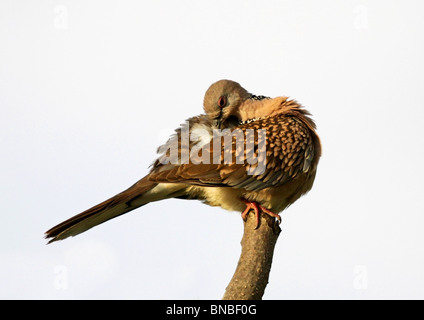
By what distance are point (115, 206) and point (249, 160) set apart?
116 cm

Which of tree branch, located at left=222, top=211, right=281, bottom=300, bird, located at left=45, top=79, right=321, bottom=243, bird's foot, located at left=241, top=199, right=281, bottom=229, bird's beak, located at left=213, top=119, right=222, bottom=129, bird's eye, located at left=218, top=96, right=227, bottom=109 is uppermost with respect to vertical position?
bird's eye, located at left=218, top=96, right=227, bottom=109

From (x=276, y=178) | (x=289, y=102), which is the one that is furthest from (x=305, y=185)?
(x=289, y=102)

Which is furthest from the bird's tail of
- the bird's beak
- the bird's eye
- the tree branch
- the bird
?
the bird's eye

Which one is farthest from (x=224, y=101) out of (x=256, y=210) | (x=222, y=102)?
(x=256, y=210)

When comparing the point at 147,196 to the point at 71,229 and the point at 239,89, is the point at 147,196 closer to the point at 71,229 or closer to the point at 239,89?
Result: the point at 71,229

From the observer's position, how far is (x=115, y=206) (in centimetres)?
580

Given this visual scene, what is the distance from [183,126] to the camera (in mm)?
6355

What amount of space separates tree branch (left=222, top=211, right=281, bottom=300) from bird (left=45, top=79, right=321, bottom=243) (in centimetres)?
29

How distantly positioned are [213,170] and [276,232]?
73 cm

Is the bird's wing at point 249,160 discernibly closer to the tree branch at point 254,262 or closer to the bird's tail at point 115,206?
the bird's tail at point 115,206

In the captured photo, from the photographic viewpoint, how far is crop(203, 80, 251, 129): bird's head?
6695 millimetres

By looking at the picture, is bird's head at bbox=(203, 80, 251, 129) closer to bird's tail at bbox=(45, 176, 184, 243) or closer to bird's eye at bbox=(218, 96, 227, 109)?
bird's eye at bbox=(218, 96, 227, 109)

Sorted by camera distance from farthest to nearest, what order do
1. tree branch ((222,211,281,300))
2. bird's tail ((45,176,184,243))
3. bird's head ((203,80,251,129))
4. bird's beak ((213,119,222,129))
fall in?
bird's head ((203,80,251,129)) < bird's beak ((213,119,222,129)) < bird's tail ((45,176,184,243)) < tree branch ((222,211,281,300))

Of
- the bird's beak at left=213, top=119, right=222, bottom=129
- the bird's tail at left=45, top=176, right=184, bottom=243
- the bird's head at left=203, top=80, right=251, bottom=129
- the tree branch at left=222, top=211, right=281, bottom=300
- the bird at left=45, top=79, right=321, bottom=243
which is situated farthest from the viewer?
the bird's head at left=203, top=80, right=251, bottom=129
